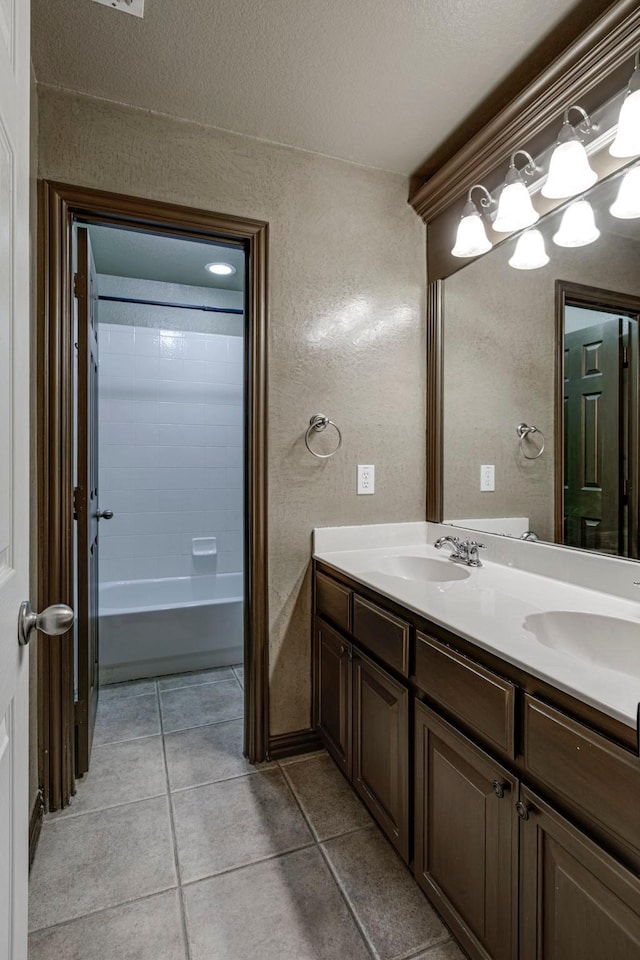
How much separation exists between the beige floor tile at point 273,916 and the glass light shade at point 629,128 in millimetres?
2128

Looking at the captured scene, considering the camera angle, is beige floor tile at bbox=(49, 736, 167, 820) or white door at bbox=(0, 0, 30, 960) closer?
white door at bbox=(0, 0, 30, 960)

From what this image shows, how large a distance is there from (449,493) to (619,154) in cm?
126

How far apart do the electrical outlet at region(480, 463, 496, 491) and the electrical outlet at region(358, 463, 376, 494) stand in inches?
17.5

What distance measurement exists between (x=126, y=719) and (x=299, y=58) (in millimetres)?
2711

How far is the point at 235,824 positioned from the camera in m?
1.64

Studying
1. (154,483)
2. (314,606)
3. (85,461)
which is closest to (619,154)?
(314,606)

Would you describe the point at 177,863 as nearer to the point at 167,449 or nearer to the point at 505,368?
the point at 505,368

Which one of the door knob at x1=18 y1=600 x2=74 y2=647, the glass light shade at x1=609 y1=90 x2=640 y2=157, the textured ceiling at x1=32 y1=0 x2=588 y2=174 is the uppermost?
the textured ceiling at x1=32 y1=0 x2=588 y2=174

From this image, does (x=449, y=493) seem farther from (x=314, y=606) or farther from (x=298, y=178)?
(x=298, y=178)

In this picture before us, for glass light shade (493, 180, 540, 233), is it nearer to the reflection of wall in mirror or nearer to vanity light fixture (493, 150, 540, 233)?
vanity light fixture (493, 150, 540, 233)

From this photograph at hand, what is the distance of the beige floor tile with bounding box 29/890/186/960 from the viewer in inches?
47.2

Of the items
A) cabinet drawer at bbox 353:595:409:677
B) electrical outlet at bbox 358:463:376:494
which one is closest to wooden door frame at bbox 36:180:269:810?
electrical outlet at bbox 358:463:376:494

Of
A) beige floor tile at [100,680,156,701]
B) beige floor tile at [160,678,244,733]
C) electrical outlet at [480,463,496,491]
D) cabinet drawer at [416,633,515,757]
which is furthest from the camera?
beige floor tile at [100,680,156,701]

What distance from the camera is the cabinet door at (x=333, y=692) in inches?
68.8
